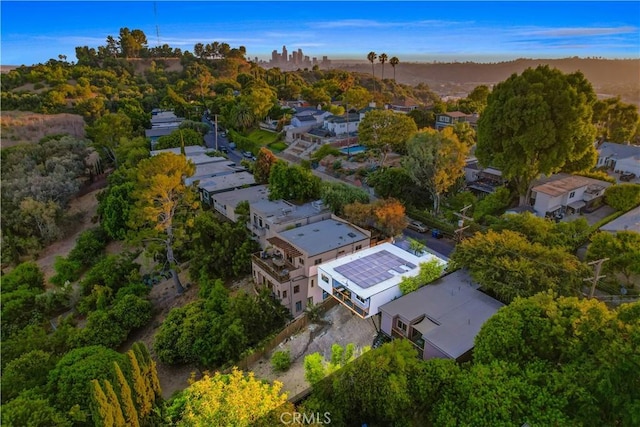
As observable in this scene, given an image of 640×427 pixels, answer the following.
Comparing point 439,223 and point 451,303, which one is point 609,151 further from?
point 451,303

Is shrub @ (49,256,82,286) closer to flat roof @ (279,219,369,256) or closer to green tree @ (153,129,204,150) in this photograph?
flat roof @ (279,219,369,256)

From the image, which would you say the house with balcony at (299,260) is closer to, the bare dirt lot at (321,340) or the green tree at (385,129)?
the bare dirt lot at (321,340)

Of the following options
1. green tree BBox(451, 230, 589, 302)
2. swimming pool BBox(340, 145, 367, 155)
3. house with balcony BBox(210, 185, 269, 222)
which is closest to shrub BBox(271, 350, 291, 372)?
green tree BBox(451, 230, 589, 302)

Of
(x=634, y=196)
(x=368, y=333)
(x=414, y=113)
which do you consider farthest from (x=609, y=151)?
(x=368, y=333)

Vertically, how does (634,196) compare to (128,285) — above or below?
above

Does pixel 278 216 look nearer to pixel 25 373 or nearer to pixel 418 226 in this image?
pixel 418 226

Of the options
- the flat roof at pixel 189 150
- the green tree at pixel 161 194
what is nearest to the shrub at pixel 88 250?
the green tree at pixel 161 194

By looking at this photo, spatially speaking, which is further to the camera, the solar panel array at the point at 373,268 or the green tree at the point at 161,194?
the green tree at the point at 161,194
